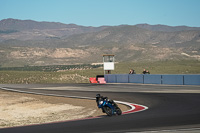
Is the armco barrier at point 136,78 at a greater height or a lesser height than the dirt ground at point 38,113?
greater

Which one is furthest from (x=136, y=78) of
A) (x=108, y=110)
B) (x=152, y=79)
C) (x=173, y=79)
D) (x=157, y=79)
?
(x=108, y=110)

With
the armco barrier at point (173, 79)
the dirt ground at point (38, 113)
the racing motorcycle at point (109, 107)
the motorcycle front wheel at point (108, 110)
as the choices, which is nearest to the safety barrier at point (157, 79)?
the armco barrier at point (173, 79)

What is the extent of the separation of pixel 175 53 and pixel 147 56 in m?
12.2

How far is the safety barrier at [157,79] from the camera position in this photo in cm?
3861

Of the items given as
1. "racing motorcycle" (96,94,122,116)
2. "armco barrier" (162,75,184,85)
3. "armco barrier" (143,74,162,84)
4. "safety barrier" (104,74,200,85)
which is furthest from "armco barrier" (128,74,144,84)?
"racing motorcycle" (96,94,122,116)

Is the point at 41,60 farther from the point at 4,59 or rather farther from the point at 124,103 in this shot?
the point at 124,103

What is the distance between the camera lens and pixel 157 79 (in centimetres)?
4244

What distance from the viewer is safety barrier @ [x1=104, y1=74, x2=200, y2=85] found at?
3861cm

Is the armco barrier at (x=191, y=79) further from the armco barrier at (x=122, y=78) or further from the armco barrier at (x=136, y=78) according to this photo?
the armco barrier at (x=122, y=78)

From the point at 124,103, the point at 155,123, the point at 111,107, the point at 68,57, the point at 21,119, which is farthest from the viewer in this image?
the point at 68,57

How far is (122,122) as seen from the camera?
45.7 ft

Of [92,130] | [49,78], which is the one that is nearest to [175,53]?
[49,78]

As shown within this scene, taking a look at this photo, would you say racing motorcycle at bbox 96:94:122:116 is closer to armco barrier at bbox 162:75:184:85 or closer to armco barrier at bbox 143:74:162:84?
armco barrier at bbox 162:75:184:85

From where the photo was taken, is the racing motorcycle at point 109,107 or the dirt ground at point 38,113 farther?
the dirt ground at point 38,113
